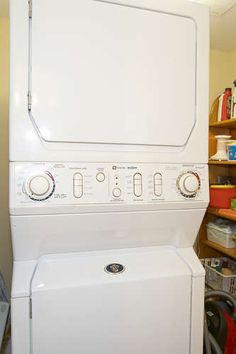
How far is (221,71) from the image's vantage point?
2246 millimetres

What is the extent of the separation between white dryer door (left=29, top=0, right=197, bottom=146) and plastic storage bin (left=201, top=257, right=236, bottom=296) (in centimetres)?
140

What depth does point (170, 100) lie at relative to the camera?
943 mm

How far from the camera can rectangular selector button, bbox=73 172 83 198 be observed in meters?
0.86

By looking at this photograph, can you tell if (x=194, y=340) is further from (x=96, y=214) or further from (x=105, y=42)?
(x=105, y=42)

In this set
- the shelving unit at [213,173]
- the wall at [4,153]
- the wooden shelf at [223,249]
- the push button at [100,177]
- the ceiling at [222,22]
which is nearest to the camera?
the push button at [100,177]

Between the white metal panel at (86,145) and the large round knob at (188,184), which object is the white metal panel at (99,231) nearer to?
the large round knob at (188,184)

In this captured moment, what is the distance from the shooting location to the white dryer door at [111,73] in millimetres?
826

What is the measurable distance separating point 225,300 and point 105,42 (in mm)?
1638

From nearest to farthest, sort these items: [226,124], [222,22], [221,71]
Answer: [222,22] < [226,124] < [221,71]

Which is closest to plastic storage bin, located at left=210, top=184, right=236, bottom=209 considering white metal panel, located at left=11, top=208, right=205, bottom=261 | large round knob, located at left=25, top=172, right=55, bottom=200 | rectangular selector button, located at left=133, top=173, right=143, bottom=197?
white metal panel, located at left=11, top=208, right=205, bottom=261

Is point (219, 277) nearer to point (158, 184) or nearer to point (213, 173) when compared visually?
point (213, 173)

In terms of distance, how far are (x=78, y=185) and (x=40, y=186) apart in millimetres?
126

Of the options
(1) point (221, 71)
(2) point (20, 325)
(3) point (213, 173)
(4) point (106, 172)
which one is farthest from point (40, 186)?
(1) point (221, 71)

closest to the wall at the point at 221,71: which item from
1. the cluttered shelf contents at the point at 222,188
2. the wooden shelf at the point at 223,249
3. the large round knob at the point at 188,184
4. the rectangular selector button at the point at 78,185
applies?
the cluttered shelf contents at the point at 222,188
